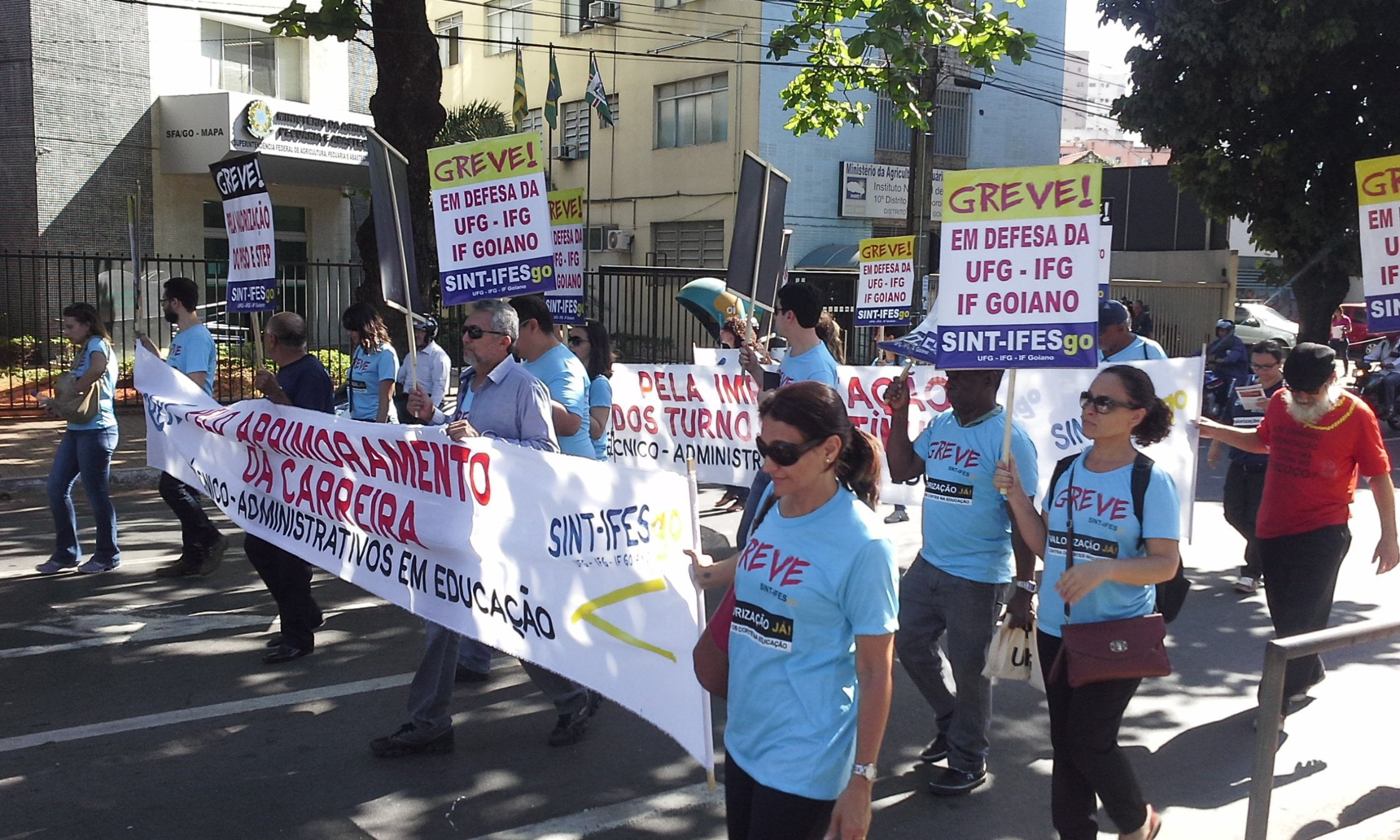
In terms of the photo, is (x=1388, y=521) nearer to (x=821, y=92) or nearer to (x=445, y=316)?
(x=821, y=92)

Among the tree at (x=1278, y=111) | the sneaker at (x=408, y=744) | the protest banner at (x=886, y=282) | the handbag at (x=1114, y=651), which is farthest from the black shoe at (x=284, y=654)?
the tree at (x=1278, y=111)

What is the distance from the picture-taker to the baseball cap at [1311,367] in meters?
5.27

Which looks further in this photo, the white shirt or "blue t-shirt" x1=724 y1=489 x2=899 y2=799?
the white shirt

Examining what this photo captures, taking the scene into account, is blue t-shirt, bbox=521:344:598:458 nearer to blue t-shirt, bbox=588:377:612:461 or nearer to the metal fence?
blue t-shirt, bbox=588:377:612:461

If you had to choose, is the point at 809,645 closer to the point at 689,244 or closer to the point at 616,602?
the point at 616,602

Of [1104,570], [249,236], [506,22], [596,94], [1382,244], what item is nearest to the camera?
[1104,570]

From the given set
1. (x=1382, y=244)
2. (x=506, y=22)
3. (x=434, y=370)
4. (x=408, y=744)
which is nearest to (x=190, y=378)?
(x=434, y=370)

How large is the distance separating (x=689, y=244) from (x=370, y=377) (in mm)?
21629

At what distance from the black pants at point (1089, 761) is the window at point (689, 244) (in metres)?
25.1

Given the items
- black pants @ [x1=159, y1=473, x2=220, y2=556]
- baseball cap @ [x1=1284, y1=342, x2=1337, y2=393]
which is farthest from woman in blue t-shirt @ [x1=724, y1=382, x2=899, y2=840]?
black pants @ [x1=159, y1=473, x2=220, y2=556]

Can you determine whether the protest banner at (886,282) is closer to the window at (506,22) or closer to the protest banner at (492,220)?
A: the protest banner at (492,220)

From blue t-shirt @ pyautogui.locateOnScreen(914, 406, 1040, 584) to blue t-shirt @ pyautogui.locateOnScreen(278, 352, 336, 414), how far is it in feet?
11.5

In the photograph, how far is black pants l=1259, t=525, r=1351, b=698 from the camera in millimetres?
5391

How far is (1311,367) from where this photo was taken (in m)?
5.28
